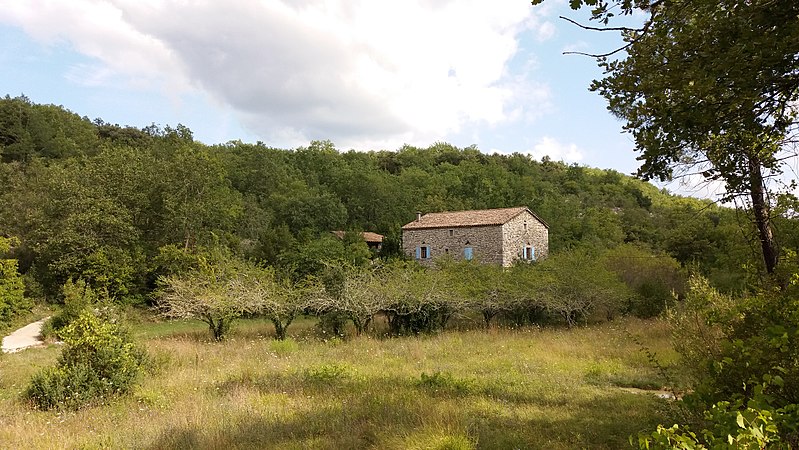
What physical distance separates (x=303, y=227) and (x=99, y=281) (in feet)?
60.8

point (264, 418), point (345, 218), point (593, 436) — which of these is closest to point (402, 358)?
point (264, 418)

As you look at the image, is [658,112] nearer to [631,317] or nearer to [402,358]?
[402,358]

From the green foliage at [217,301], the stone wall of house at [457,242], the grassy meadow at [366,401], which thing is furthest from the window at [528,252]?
the green foliage at [217,301]

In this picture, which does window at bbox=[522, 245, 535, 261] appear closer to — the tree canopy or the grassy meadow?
the grassy meadow

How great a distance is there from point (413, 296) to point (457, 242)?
20.8 m

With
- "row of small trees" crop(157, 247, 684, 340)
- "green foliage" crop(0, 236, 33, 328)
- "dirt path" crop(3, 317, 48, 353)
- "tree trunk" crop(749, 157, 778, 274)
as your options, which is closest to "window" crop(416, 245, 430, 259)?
"row of small trees" crop(157, 247, 684, 340)

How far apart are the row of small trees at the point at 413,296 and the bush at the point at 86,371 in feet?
27.8

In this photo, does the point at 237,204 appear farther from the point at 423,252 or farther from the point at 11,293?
the point at 11,293

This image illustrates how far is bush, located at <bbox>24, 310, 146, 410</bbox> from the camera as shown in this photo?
841 centimetres

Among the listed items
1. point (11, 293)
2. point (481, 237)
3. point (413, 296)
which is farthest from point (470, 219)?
point (11, 293)

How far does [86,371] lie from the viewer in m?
8.83

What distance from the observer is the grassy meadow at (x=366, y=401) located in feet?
20.1

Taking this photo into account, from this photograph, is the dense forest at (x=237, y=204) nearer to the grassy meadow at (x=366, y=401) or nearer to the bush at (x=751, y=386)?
the bush at (x=751, y=386)

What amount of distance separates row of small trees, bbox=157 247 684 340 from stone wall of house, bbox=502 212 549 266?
12.5m
